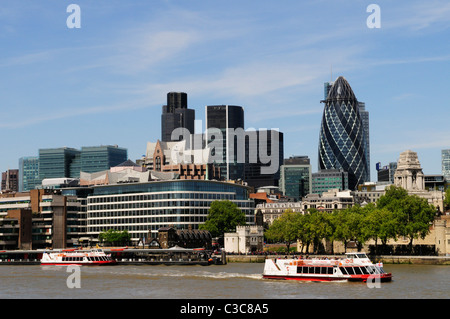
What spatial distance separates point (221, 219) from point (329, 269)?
305ft

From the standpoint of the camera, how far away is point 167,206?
650 feet

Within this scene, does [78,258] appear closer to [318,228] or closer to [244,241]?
[244,241]

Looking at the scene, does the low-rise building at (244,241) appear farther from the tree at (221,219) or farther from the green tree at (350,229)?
the green tree at (350,229)

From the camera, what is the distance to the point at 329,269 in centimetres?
10231

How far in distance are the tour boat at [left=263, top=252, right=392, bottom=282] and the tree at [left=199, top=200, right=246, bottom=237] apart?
87.2 metres

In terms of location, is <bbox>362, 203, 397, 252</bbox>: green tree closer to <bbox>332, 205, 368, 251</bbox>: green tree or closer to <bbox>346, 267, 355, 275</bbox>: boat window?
<bbox>332, 205, 368, 251</bbox>: green tree

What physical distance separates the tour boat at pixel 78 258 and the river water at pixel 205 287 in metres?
29.3

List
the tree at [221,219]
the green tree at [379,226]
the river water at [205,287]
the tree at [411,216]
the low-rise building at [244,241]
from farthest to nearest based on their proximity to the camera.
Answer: the tree at [221,219] < the low-rise building at [244,241] < the tree at [411,216] < the green tree at [379,226] < the river water at [205,287]

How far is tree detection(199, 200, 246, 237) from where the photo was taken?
193 metres

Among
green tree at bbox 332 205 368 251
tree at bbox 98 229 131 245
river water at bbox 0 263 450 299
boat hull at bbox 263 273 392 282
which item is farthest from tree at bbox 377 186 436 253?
tree at bbox 98 229 131 245

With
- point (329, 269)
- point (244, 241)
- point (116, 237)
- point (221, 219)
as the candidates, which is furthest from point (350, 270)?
point (116, 237)

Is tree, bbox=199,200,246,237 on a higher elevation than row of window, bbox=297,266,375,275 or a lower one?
higher

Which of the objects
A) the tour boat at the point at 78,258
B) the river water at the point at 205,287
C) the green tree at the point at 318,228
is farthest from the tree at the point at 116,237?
the river water at the point at 205,287

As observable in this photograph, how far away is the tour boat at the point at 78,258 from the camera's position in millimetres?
147000
